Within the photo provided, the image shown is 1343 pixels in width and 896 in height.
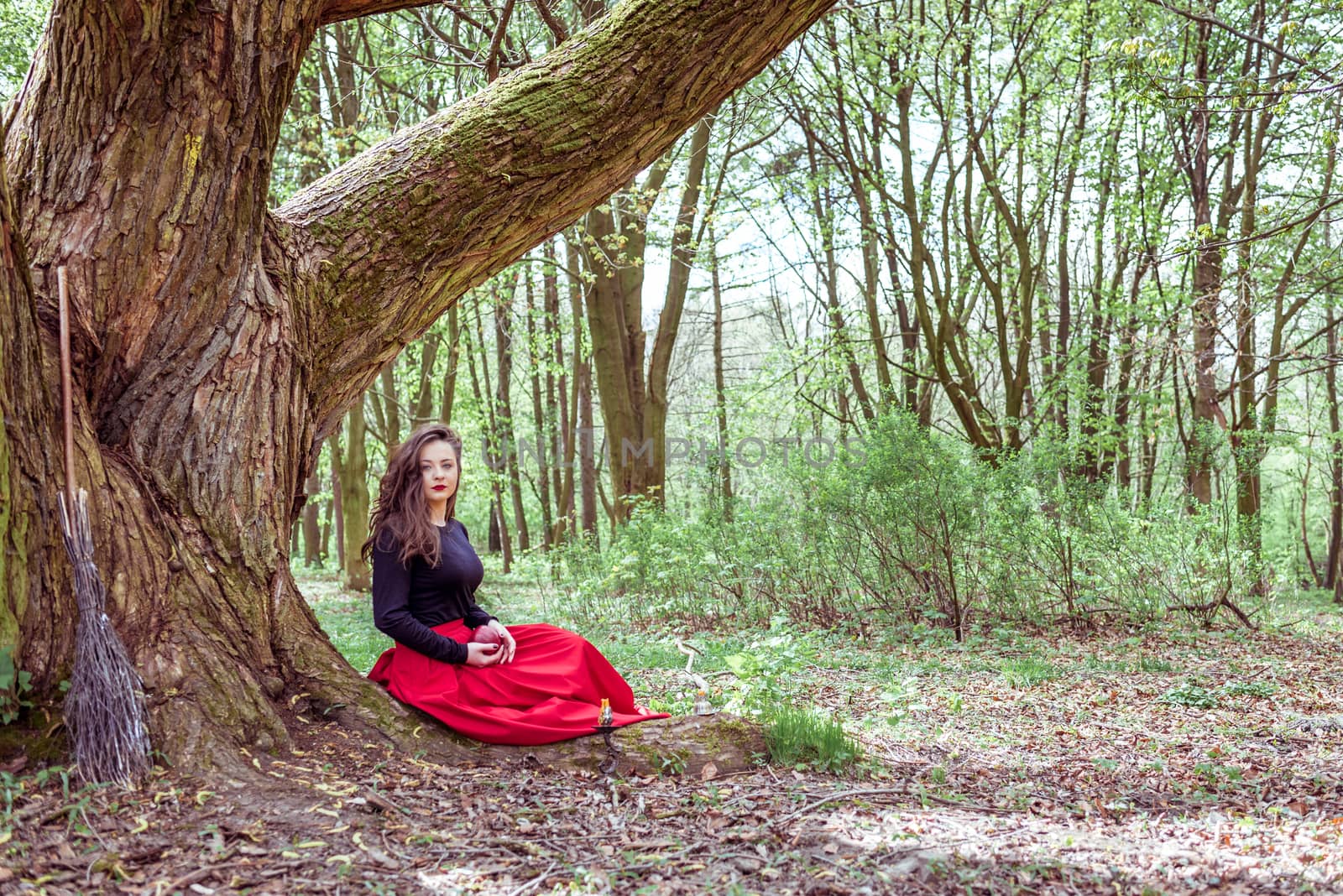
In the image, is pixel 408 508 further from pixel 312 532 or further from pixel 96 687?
pixel 312 532

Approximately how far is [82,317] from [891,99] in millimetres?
11300

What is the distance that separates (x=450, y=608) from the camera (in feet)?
13.6

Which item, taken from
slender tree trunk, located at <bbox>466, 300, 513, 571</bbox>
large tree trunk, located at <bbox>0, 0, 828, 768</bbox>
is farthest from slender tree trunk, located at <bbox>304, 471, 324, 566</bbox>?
large tree trunk, located at <bbox>0, 0, 828, 768</bbox>

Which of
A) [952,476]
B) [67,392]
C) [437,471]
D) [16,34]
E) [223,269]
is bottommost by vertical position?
[952,476]

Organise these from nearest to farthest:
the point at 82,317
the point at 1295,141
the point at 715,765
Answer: the point at 82,317 → the point at 715,765 → the point at 1295,141

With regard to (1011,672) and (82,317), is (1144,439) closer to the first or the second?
(1011,672)

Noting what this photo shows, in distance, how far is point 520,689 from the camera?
389 cm

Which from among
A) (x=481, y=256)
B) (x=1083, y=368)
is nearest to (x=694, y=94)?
(x=481, y=256)

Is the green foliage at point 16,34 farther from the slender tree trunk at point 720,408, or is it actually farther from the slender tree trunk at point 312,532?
the slender tree trunk at point 312,532

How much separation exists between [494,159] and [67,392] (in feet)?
5.80

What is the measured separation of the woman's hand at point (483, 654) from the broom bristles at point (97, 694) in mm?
1278

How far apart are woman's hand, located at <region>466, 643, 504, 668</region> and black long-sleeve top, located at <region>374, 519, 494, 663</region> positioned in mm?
25

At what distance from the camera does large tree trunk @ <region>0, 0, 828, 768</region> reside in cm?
299

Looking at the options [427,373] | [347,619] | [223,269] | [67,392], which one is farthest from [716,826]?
[427,373]
